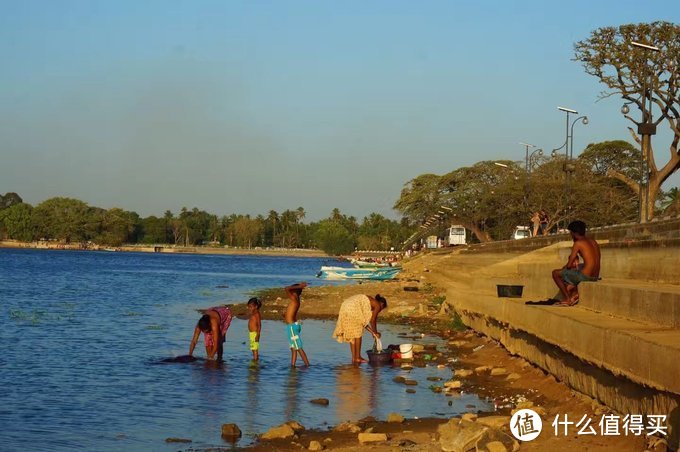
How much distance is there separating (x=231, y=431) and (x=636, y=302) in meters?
5.20

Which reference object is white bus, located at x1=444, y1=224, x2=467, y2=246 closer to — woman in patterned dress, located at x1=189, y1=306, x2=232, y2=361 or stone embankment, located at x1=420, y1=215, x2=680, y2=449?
stone embankment, located at x1=420, y1=215, x2=680, y2=449

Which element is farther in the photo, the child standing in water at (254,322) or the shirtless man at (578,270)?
the child standing in water at (254,322)

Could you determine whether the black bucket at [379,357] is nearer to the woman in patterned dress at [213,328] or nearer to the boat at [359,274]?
the woman in patterned dress at [213,328]

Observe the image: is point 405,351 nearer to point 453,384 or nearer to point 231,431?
point 453,384

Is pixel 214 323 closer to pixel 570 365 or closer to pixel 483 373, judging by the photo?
pixel 483 373

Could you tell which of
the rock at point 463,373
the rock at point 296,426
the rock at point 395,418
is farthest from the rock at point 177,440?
the rock at point 463,373

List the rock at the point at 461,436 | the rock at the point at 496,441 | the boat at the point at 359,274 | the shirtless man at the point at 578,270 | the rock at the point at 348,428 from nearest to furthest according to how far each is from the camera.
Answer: the rock at the point at 496,441
the rock at the point at 461,436
the rock at the point at 348,428
the shirtless man at the point at 578,270
the boat at the point at 359,274

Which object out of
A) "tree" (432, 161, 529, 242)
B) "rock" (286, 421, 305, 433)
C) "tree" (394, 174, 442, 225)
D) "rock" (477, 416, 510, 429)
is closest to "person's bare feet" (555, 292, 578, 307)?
"rock" (477, 416, 510, 429)

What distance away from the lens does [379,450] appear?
33.4 feet

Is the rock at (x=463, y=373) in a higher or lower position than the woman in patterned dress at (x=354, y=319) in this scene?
lower

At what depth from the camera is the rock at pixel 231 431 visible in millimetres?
11719

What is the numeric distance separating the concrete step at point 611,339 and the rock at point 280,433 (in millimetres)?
3566

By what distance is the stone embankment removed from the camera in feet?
26.6

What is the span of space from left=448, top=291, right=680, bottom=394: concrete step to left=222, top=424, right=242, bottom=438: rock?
13.9 feet
